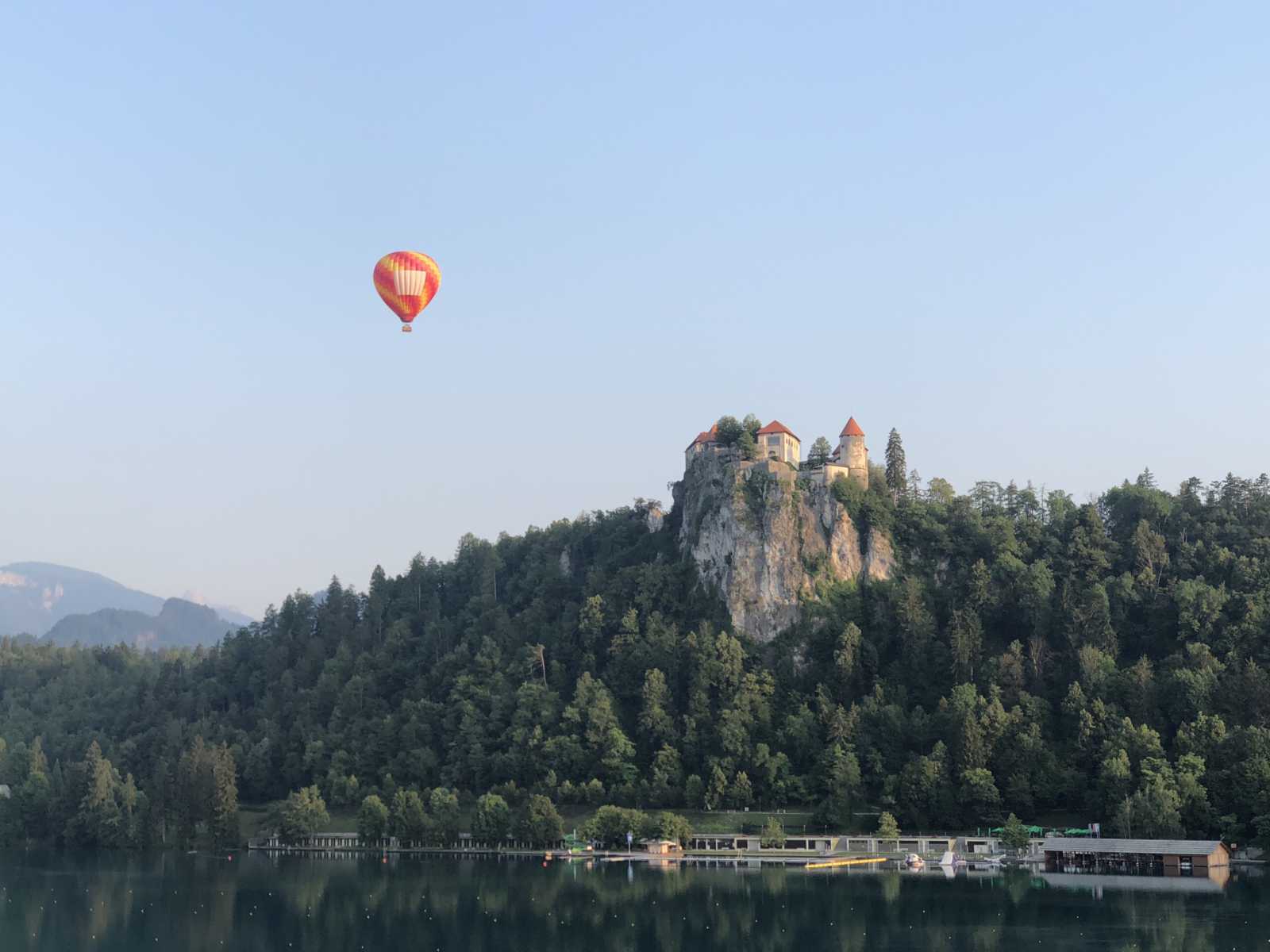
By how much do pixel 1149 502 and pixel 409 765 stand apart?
70.9 meters

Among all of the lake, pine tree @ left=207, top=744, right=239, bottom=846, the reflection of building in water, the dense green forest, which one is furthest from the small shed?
pine tree @ left=207, top=744, right=239, bottom=846

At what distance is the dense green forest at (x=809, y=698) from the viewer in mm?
101188

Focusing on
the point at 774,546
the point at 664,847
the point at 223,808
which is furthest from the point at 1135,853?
the point at 223,808

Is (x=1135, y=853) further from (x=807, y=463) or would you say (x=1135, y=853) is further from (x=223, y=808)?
(x=223, y=808)

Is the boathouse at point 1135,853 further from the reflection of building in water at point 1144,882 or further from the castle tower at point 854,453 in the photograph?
the castle tower at point 854,453

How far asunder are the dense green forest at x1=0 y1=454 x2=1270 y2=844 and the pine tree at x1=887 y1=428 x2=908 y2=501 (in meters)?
0.30

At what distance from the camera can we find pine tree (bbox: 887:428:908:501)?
142000mm

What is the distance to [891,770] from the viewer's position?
354ft

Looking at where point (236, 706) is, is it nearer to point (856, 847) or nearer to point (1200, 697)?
point (856, 847)

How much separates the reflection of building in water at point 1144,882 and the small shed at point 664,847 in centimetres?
2783

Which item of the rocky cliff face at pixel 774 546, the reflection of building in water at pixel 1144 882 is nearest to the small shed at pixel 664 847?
the rocky cliff face at pixel 774 546

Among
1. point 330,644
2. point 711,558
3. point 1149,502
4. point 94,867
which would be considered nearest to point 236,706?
point 330,644

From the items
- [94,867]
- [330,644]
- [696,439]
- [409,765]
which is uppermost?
[696,439]

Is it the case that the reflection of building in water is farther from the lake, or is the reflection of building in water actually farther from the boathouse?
the boathouse
